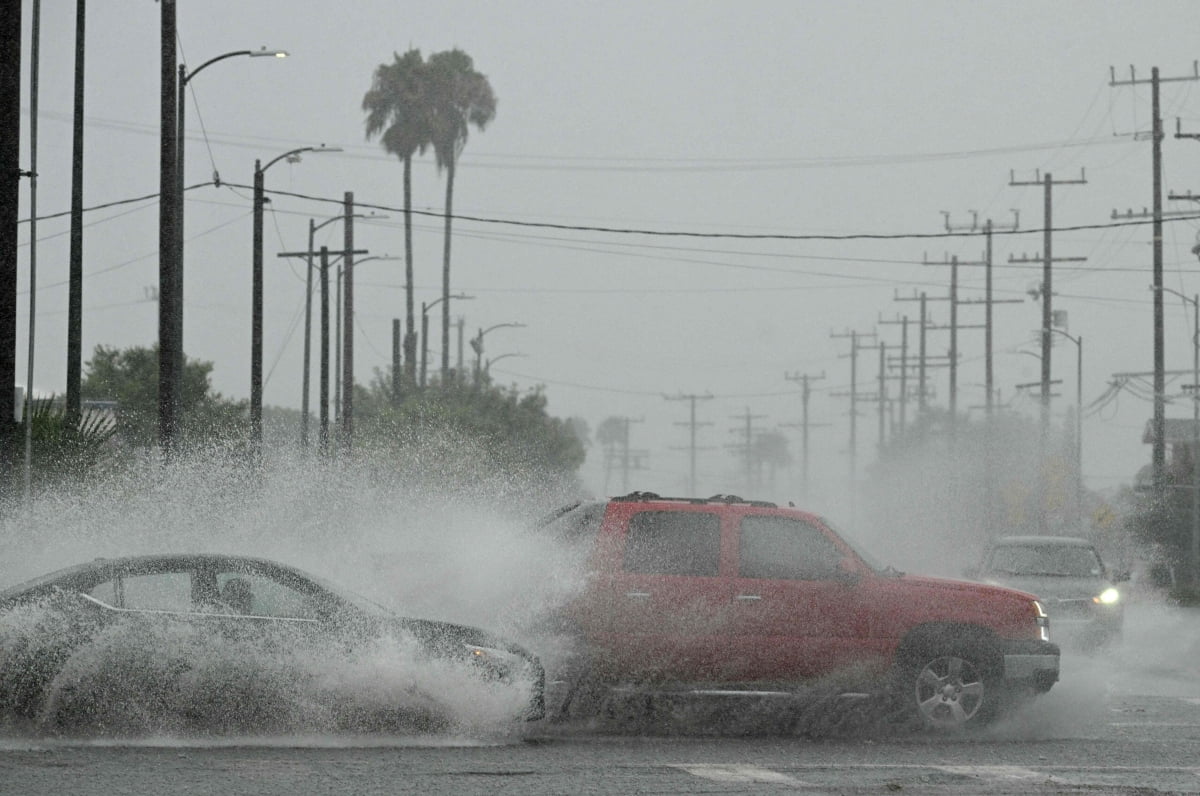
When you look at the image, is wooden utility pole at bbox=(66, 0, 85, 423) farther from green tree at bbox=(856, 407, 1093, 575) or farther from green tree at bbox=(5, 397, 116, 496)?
green tree at bbox=(856, 407, 1093, 575)

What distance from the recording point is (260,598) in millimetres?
12484

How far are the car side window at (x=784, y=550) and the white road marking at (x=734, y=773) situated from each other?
247 cm

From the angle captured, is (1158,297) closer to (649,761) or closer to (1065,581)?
(1065,581)

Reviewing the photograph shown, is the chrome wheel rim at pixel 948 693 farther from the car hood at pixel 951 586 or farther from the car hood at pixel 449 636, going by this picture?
the car hood at pixel 449 636

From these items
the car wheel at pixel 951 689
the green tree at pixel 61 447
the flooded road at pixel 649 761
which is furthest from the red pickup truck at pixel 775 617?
the green tree at pixel 61 447

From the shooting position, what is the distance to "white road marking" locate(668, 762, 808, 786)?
11.2 meters

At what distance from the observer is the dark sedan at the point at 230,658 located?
38.9 ft

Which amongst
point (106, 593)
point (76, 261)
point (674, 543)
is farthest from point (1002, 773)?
point (76, 261)

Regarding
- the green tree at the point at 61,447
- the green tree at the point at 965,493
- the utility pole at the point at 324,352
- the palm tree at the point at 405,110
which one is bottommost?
the green tree at the point at 965,493

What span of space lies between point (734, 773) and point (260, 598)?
11.5 ft

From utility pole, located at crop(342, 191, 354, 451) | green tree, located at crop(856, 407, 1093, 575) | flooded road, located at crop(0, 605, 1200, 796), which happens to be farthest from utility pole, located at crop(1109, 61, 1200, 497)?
flooded road, located at crop(0, 605, 1200, 796)

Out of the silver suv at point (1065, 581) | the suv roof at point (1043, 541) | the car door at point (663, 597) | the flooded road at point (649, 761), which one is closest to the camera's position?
the flooded road at point (649, 761)

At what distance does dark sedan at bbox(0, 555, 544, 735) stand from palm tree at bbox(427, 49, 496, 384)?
60560 millimetres

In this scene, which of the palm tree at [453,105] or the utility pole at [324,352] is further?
the palm tree at [453,105]
